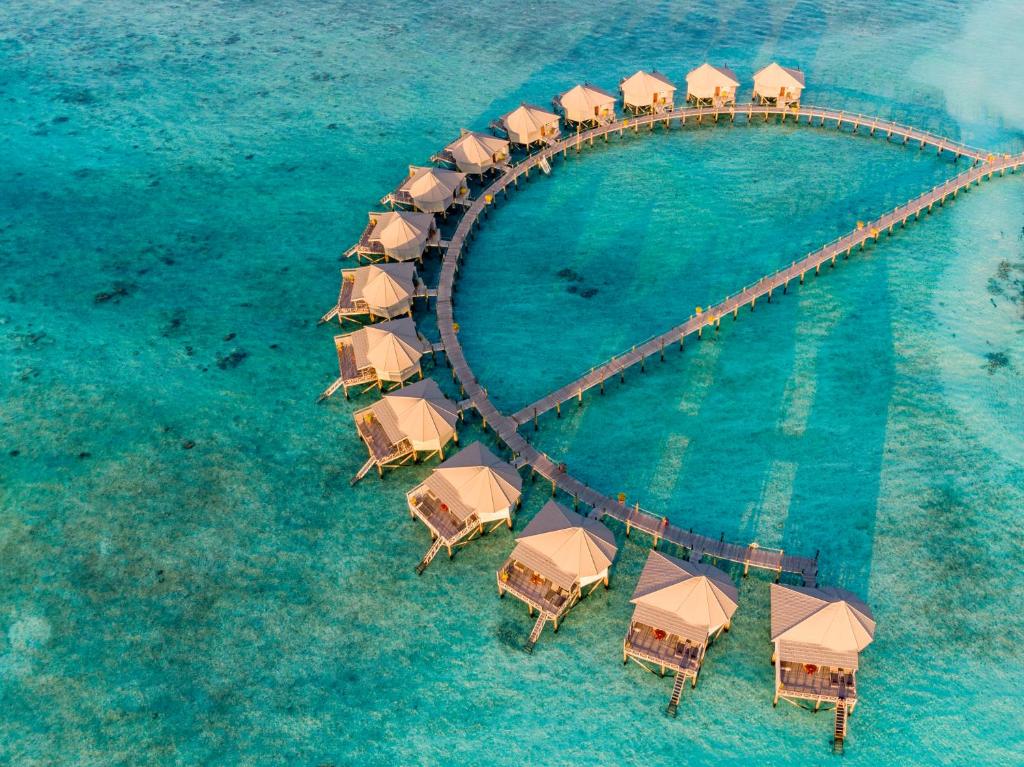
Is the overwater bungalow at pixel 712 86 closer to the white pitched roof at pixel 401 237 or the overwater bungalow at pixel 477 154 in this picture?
the overwater bungalow at pixel 477 154

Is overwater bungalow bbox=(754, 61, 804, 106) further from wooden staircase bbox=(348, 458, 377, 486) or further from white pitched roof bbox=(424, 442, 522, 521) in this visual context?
wooden staircase bbox=(348, 458, 377, 486)

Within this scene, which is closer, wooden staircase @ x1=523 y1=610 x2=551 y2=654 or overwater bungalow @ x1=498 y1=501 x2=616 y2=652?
wooden staircase @ x1=523 y1=610 x2=551 y2=654

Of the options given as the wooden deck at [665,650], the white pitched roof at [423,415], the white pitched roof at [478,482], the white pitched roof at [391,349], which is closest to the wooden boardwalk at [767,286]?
the white pitched roof at [423,415]

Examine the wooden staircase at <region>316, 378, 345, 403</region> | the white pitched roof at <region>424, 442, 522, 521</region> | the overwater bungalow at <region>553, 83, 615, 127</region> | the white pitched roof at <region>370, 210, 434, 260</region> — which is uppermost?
the overwater bungalow at <region>553, 83, 615, 127</region>

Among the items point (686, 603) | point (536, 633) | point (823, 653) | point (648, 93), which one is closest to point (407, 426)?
point (536, 633)

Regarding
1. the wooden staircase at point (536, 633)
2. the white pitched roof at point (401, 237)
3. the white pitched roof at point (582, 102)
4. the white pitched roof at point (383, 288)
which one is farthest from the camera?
the white pitched roof at point (582, 102)

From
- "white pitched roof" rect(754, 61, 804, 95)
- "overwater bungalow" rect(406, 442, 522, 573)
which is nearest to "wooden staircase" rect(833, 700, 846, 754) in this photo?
"overwater bungalow" rect(406, 442, 522, 573)

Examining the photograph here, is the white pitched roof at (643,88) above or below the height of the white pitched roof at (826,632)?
above
